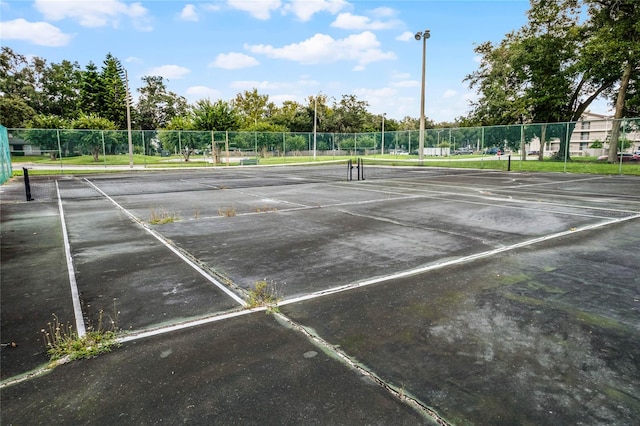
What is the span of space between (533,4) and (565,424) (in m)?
40.4

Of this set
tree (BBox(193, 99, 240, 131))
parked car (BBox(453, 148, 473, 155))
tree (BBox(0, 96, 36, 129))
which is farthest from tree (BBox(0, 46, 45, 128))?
parked car (BBox(453, 148, 473, 155))

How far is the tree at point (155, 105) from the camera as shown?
7350 cm

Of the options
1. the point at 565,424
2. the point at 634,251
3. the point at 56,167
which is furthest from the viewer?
the point at 56,167

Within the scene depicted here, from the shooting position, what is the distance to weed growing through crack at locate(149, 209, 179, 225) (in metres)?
8.97

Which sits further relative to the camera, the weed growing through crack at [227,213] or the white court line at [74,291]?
the weed growing through crack at [227,213]

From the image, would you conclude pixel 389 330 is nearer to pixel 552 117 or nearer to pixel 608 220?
pixel 608 220

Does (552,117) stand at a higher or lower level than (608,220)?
higher

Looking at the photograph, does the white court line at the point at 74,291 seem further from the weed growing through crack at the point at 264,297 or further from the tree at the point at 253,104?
the tree at the point at 253,104

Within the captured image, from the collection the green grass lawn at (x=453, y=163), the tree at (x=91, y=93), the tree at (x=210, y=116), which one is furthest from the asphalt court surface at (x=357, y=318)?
the tree at (x=91, y=93)

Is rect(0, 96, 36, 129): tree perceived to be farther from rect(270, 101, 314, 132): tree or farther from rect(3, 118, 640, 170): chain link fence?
rect(270, 101, 314, 132): tree

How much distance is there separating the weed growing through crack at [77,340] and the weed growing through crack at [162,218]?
5.32 metres

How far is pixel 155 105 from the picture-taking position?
74.4 meters

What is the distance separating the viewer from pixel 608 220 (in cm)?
871

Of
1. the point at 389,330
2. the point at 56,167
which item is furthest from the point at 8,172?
the point at 389,330
